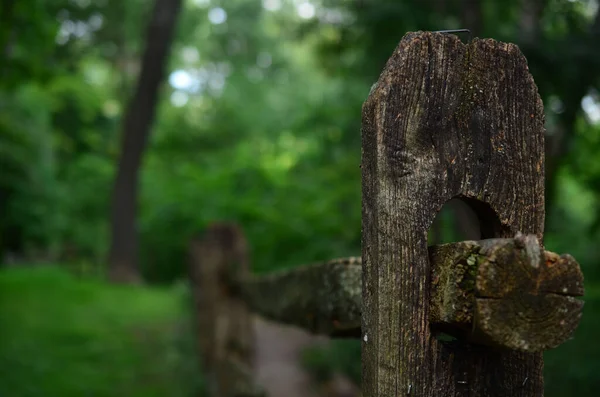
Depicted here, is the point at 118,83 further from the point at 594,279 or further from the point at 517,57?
the point at 517,57

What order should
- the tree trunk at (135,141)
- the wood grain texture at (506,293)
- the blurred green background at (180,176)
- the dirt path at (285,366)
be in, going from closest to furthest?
the wood grain texture at (506,293) < the blurred green background at (180,176) < the dirt path at (285,366) < the tree trunk at (135,141)

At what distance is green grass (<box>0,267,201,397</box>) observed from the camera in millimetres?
6141

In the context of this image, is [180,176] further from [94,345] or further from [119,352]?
[119,352]

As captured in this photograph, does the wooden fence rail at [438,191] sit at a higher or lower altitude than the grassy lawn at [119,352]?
higher

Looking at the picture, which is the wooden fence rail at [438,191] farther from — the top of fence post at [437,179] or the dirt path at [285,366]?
the dirt path at [285,366]

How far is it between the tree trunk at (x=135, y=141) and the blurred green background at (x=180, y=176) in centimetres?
6

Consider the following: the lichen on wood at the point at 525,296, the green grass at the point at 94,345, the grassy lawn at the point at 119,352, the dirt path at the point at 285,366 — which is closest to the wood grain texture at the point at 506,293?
the lichen on wood at the point at 525,296

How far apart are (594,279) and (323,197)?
404 centimetres

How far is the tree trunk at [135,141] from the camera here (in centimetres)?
1262

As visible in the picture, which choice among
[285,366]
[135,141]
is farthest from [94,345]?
[135,141]

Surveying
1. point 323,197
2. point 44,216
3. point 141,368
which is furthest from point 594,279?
point 44,216

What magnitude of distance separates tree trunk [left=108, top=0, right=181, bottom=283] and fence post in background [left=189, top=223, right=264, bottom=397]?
7466mm

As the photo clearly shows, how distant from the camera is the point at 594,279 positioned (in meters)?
6.97

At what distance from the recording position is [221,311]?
5.48 meters
